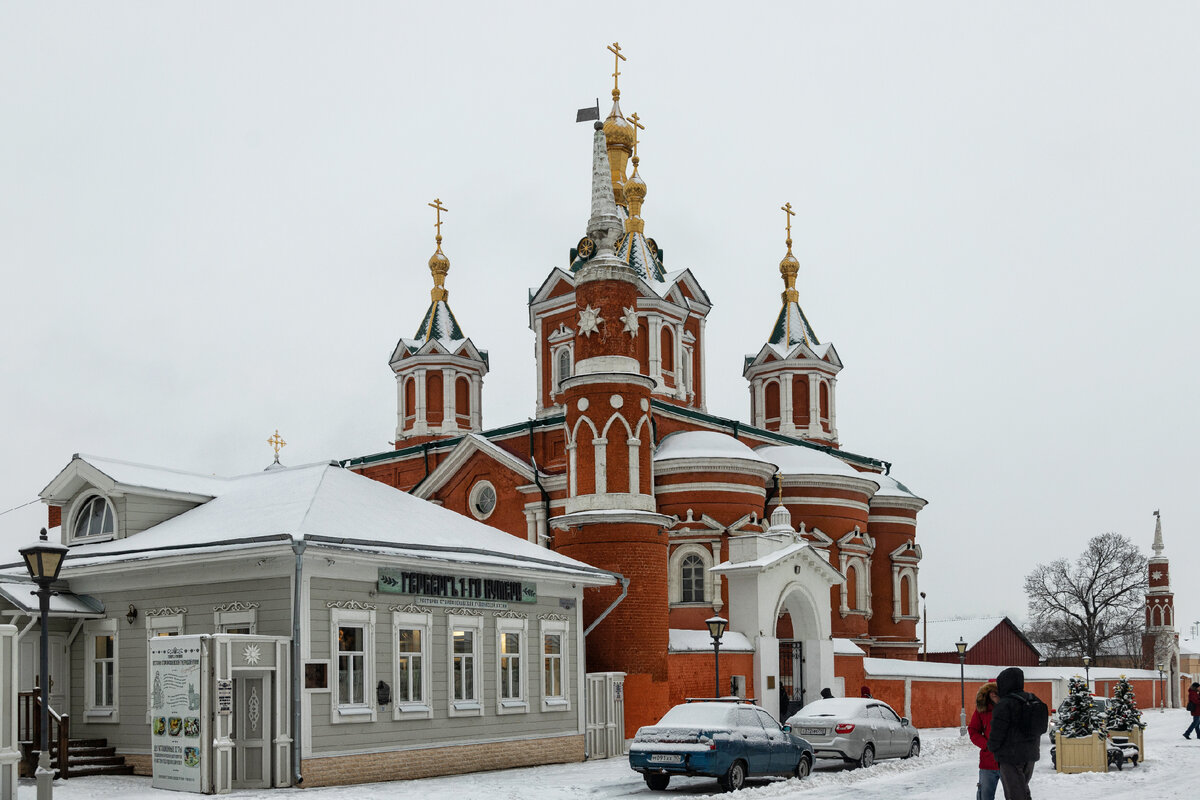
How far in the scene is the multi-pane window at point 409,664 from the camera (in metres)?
20.4

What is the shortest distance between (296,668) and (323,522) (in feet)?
8.20

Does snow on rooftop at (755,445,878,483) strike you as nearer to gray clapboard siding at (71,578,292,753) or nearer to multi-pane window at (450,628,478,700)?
multi-pane window at (450,628,478,700)

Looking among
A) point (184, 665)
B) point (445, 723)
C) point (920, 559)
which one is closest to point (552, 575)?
point (445, 723)

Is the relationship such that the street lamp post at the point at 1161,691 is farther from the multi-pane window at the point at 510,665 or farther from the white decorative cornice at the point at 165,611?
the white decorative cornice at the point at 165,611

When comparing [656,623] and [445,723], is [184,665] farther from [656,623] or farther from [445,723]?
[656,623]

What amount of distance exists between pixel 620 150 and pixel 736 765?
26.4m

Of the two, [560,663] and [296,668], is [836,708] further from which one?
[296,668]

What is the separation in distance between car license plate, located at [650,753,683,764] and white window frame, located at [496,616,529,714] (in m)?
4.19

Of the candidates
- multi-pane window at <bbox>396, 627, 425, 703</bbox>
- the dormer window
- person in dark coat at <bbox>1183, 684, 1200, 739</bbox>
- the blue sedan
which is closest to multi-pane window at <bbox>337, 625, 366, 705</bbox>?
multi-pane window at <bbox>396, 627, 425, 703</bbox>

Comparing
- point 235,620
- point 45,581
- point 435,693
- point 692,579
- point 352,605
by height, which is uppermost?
point 45,581

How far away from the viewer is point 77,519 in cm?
2303

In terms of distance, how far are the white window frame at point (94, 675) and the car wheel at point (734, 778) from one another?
30.8 ft

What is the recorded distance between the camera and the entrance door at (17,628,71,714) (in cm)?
2080

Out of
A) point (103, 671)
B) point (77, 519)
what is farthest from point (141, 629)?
point (77, 519)
